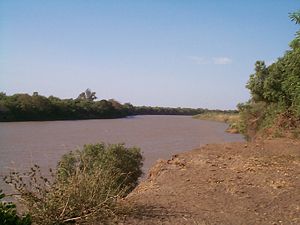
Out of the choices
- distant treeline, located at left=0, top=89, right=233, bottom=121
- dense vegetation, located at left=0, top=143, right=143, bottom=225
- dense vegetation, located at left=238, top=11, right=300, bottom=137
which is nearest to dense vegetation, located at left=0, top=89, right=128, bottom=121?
distant treeline, located at left=0, top=89, right=233, bottom=121

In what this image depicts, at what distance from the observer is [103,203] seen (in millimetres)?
5312

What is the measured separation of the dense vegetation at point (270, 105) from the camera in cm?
1638

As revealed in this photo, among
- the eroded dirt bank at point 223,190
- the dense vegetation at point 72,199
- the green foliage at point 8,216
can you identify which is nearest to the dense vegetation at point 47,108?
the eroded dirt bank at point 223,190

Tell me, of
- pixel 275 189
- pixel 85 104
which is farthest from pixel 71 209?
pixel 85 104

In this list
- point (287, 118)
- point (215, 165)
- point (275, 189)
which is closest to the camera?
point (275, 189)

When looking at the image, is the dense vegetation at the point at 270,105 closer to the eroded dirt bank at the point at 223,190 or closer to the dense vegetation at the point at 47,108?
the eroded dirt bank at the point at 223,190

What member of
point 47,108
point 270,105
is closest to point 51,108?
point 47,108

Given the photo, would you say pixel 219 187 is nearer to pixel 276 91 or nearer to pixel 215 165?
pixel 215 165

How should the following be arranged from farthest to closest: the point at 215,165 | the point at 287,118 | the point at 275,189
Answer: the point at 287,118, the point at 215,165, the point at 275,189

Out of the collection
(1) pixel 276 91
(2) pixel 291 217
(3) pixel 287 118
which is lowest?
(2) pixel 291 217

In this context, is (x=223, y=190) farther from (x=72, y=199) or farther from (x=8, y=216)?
(x=8, y=216)

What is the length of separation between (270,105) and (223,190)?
48.6 ft

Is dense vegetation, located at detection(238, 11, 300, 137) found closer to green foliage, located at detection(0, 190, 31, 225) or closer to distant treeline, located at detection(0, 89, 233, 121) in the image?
green foliage, located at detection(0, 190, 31, 225)

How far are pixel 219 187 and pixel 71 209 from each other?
3.21 m
